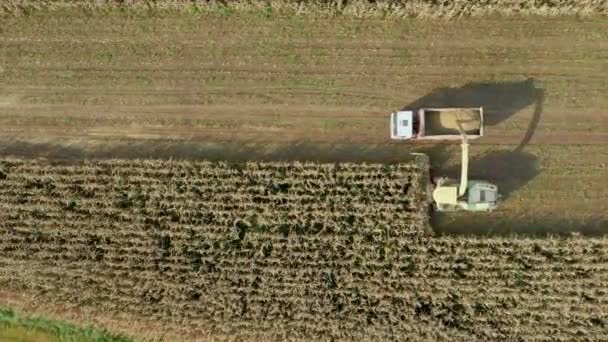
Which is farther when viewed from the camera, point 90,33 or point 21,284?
point 90,33

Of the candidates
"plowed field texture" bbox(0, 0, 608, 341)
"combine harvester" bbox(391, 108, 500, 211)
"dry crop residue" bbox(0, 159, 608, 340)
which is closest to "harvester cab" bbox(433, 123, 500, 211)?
"combine harvester" bbox(391, 108, 500, 211)

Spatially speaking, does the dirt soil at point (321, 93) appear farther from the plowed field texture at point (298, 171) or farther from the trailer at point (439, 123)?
the trailer at point (439, 123)

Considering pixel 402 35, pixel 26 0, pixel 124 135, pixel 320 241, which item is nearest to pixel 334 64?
pixel 402 35

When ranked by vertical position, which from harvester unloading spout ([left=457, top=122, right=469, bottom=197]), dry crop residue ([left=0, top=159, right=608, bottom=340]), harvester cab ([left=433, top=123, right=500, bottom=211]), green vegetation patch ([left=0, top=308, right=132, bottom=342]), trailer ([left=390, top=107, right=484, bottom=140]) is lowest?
green vegetation patch ([left=0, top=308, right=132, bottom=342])

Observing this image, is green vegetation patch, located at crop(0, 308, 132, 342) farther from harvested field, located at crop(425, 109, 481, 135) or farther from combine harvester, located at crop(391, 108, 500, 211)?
harvested field, located at crop(425, 109, 481, 135)

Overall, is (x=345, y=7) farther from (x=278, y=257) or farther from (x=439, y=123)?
(x=278, y=257)

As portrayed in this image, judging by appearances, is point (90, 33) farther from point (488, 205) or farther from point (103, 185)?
point (488, 205)
